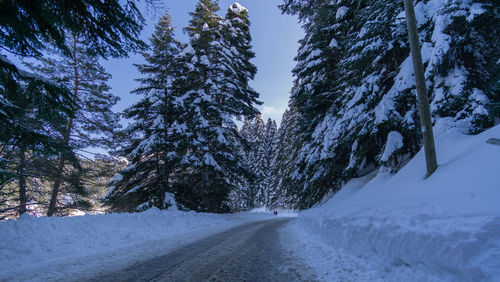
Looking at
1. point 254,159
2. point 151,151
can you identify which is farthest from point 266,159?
point 151,151

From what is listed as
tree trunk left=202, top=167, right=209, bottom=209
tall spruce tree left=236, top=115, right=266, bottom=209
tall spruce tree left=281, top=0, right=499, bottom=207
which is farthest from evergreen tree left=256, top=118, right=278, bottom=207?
tall spruce tree left=281, top=0, right=499, bottom=207

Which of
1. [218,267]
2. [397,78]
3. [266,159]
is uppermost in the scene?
[266,159]

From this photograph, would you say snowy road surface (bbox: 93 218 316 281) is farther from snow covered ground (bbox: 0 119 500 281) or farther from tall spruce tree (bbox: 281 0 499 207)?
tall spruce tree (bbox: 281 0 499 207)

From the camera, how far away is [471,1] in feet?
17.0

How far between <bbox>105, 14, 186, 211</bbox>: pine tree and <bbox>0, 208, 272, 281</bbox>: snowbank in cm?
481

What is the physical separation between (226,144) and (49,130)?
9028 mm

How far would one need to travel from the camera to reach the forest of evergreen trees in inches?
168

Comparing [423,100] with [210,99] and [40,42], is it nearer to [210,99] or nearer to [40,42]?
[40,42]

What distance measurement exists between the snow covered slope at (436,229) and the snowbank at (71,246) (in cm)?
391

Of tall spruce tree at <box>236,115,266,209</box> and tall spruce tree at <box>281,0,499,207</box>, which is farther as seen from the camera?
tall spruce tree at <box>236,115,266,209</box>

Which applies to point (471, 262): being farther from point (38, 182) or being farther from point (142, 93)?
point (142, 93)

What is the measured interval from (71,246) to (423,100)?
Result: 31.1ft

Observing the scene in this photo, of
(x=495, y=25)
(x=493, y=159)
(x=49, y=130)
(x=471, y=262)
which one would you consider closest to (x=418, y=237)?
(x=471, y=262)

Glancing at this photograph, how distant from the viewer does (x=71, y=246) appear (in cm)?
535
